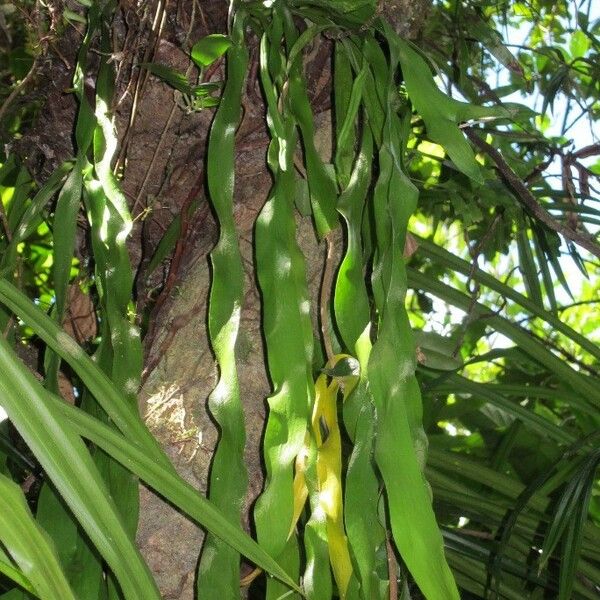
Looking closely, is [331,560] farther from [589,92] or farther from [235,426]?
[589,92]

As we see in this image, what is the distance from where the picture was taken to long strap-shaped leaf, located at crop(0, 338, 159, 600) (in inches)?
14.5

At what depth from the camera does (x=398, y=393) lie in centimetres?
50

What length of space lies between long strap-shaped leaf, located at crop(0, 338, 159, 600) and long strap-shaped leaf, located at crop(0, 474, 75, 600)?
22 millimetres

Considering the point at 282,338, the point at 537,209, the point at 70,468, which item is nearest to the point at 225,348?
the point at 282,338

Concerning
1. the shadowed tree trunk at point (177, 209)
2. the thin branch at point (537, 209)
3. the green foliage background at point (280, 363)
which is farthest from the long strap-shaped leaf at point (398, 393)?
the thin branch at point (537, 209)

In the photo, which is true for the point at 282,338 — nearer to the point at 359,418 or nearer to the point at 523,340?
the point at 359,418

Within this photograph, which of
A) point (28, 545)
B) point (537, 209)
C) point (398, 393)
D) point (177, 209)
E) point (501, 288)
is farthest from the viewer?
point (501, 288)

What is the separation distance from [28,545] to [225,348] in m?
0.21

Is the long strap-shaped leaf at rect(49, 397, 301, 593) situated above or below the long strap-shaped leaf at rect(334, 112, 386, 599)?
below

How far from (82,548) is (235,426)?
0.42 feet

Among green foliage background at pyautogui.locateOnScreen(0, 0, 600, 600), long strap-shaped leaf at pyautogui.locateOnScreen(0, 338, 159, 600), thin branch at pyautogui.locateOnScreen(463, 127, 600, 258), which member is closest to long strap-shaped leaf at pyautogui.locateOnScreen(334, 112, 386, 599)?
green foliage background at pyautogui.locateOnScreen(0, 0, 600, 600)

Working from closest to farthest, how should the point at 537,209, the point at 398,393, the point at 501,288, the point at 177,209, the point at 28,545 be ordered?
the point at 28,545
the point at 398,393
the point at 177,209
the point at 537,209
the point at 501,288

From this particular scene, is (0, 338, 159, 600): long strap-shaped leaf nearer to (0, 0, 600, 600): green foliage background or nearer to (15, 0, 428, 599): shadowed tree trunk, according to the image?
(0, 0, 600, 600): green foliage background

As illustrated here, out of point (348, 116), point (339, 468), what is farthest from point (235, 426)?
point (348, 116)
